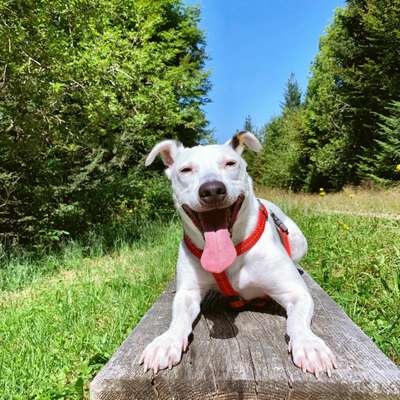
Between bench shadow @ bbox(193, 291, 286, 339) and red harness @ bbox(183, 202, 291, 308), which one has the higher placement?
red harness @ bbox(183, 202, 291, 308)

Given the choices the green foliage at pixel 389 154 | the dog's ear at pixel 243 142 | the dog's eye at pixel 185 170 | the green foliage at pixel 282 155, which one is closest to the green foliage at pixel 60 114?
the dog's ear at pixel 243 142

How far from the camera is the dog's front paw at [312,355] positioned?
155 cm

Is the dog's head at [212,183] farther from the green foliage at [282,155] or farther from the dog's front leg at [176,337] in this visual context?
the green foliage at [282,155]

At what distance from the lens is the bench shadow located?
203 cm

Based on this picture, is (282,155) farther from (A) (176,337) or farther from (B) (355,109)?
(A) (176,337)

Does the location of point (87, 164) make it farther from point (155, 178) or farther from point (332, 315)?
point (332, 315)

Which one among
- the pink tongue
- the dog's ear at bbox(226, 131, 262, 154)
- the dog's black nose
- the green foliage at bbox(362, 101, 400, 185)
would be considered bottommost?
the green foliage at bbox(362, 101, 400, 185)

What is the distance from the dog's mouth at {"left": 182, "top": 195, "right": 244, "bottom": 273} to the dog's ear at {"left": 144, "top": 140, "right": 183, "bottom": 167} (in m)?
0.52

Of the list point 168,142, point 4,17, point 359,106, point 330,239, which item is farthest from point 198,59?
point 168,142

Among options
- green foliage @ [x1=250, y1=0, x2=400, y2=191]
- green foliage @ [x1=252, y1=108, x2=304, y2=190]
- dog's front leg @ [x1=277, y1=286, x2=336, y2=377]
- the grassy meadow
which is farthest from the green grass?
green foliage @ [x1=252, y1=108, x2=304, y2=190]

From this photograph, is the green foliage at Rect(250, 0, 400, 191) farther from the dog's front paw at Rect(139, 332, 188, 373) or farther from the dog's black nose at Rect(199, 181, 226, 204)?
the dog's front paw at Rect(139, 332, 188, 373)

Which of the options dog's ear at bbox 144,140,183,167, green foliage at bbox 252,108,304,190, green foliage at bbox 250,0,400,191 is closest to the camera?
dog's ear at bbox 144,140,183,167

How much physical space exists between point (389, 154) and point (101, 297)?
16760 mm

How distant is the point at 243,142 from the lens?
2732 mm
